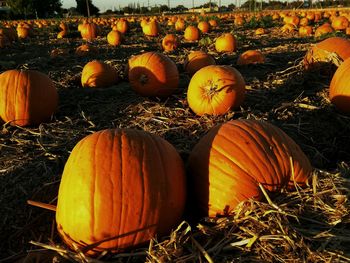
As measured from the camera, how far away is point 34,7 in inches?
2206

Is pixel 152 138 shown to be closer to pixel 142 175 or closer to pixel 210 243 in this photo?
pixel 142 175

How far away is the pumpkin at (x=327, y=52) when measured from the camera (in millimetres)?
5926

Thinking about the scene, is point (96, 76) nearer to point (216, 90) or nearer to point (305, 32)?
point (216, 90)

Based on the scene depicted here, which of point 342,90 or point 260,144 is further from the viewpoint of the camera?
point 342,90

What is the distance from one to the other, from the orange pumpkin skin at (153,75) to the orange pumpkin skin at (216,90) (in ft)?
2.98

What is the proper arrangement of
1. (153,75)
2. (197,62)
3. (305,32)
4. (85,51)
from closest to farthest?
(153,75) < (197,62) < (85,51) < (305,32)

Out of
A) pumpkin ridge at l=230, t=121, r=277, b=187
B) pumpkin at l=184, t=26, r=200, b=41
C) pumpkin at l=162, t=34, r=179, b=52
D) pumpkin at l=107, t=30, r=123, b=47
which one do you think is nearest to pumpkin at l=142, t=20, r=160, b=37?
pumpkin at l=107, t=30, r=123, b=47

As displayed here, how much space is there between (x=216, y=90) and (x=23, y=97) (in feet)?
8.28

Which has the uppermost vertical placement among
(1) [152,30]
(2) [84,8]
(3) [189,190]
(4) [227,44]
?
(2) [84,8]

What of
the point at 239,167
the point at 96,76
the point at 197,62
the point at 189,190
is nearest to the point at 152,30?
the point at 197,62

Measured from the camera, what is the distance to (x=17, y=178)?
349cm

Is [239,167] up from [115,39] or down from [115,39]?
down

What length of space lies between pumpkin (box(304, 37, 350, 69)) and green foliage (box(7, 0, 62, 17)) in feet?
169

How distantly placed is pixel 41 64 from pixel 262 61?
5.68m
